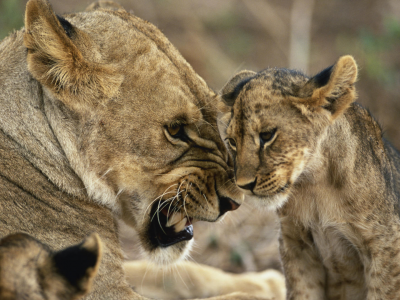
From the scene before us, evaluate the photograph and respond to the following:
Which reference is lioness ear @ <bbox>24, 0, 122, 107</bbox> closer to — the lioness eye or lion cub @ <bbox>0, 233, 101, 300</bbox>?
the lioness eye

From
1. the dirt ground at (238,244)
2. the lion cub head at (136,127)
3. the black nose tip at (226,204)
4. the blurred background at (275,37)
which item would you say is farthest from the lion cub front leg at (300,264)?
the blurred background at (275,37)

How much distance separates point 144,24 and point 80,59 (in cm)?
64

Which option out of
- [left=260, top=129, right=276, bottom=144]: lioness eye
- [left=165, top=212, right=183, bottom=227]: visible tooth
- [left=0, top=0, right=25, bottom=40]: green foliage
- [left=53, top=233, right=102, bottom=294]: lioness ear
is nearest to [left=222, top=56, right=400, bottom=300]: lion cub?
[left=260, top=129, right=276, bottom=144]: lioness eye

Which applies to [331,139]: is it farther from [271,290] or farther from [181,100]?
[271,290]

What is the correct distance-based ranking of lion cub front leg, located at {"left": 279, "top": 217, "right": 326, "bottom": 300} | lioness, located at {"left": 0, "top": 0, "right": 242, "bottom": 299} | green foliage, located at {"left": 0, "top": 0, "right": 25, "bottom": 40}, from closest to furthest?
lioness, located at {"left": 0, "top": 0, "right": 242, "bottom": 299}, lion cub front leg, located at {"left": 279, "top": 217, "right": 326, "bottom": 300}, green foliage, located at {"left": 0, "top": 0, "right": 25, "bottom": 40}

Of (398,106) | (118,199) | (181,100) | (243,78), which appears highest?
(398,106)

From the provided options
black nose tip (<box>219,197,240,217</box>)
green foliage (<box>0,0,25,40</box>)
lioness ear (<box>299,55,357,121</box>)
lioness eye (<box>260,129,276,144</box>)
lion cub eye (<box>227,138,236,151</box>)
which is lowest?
green foliage (<box>0,0,25,40</box>)

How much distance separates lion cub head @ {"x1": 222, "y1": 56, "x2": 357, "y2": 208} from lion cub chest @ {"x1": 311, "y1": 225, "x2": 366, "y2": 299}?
474 millimetres

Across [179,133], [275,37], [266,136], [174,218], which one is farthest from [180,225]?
[275,37]

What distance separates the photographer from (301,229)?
3350 millimetres

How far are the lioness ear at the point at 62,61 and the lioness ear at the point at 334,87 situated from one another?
1.00 metres

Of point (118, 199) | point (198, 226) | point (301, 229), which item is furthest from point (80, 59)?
point (198, 226)

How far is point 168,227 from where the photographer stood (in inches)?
125

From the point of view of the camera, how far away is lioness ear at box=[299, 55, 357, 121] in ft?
8.97
